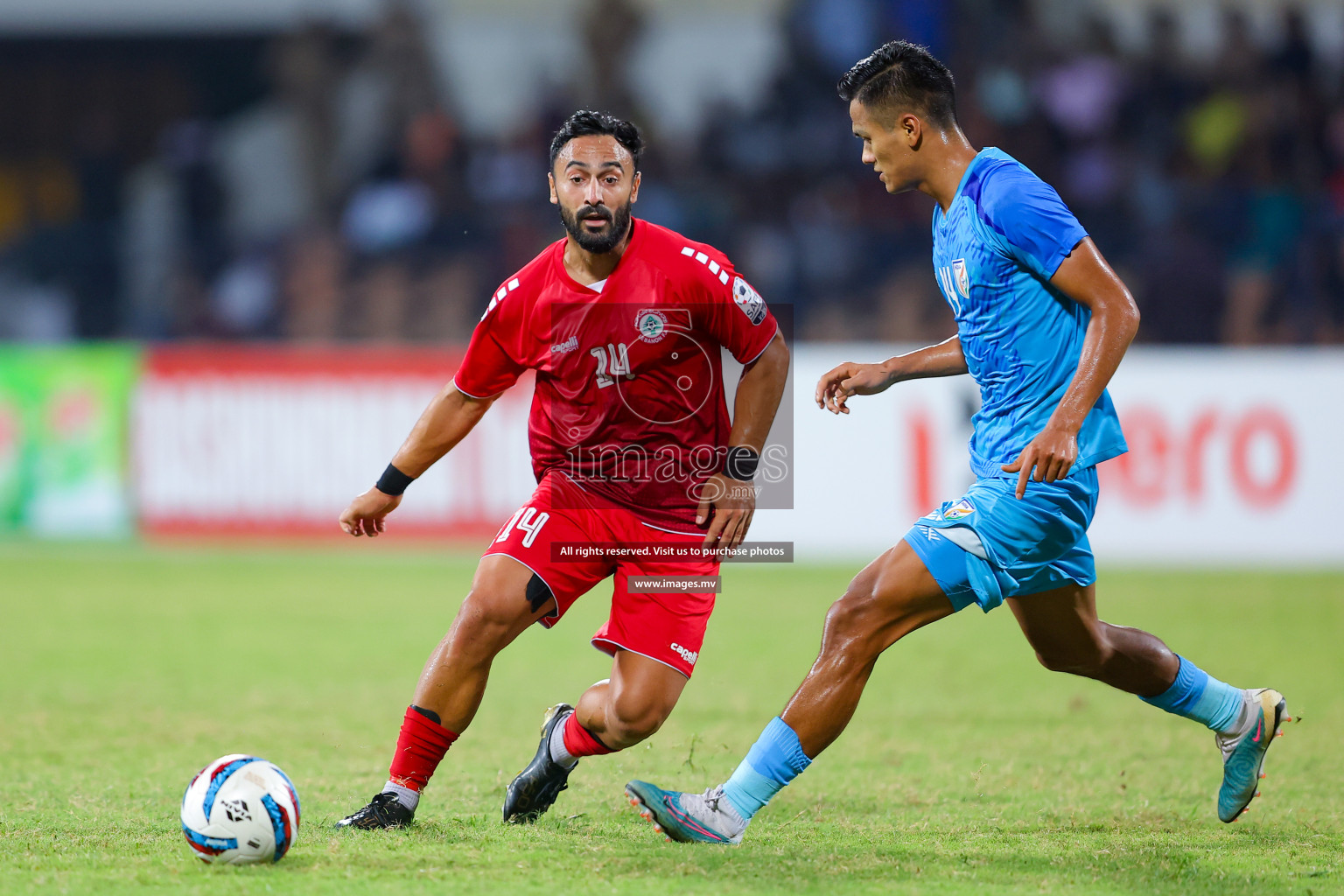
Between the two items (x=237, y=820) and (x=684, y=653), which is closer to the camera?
(x=237, y=820)

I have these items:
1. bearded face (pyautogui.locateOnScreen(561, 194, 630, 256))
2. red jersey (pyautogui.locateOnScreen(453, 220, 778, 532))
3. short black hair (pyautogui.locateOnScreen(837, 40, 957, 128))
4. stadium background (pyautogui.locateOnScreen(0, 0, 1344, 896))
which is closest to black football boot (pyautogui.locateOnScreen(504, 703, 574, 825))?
stadium background (pyautogui.locateOnScreen(0, 0, 1344, 896))

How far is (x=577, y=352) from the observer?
190 inches

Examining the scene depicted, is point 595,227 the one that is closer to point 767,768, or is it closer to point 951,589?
point 951,589

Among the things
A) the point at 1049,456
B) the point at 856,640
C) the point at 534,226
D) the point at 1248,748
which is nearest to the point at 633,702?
the point at 856,640

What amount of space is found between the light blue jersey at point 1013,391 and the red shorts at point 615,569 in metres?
0.88

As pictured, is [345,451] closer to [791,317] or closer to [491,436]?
[491,436]

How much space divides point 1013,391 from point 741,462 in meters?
0.94

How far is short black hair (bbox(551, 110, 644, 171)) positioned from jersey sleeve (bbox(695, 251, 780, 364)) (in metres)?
0.45

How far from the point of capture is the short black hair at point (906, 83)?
173 inches

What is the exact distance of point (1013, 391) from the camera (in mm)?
4383

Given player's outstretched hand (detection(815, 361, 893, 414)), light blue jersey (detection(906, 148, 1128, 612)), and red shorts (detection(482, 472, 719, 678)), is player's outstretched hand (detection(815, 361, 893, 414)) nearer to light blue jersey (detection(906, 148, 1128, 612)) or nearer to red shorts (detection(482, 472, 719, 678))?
light blue jersey (detection(906, 148, 1128, 612))

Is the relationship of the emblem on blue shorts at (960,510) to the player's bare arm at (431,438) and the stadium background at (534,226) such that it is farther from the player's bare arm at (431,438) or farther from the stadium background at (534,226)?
the stadium background at (534,226)

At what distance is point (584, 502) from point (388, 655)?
12.7ft

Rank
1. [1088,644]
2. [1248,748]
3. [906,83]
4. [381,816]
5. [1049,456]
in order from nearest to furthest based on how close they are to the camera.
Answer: [1049,456] < [906,83] < [381,816] < [1088,644] < [1248,748]
